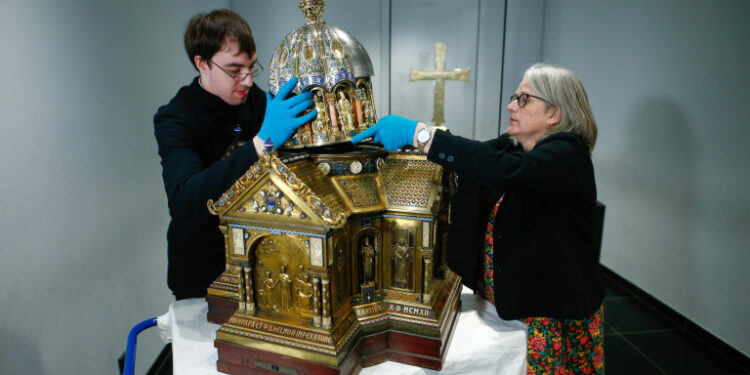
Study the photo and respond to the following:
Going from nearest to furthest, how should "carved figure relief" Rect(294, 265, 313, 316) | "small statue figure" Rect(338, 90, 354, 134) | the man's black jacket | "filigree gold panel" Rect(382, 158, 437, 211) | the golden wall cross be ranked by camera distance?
1. the man's black jacket
2. "carved figure relief" Rect(294, 265, 313, 316)
3. "filigree gold panel" Rect(382, 158, 437, 211)
4. "small statue figure" Rect(338, 90, 354, 134)
5. the golden wall cross

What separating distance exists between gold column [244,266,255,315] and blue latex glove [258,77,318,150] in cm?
55

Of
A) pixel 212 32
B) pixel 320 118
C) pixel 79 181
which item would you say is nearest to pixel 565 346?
pixel 320 118

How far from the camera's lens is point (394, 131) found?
1.65 m

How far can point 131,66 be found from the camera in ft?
9.07

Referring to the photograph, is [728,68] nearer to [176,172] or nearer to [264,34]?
[176,172]

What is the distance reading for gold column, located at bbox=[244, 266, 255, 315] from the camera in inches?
63.7

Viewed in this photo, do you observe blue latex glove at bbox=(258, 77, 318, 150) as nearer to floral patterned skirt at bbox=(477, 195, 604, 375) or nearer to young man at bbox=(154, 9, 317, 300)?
young man at bbox=(154, 9, 317, 300)

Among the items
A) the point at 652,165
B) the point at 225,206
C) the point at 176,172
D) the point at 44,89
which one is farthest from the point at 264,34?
the point at 652,165

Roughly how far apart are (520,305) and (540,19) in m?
4.95

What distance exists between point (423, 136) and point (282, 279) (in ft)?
2.61

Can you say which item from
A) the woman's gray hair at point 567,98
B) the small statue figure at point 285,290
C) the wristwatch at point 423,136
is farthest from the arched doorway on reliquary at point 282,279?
the woman's gray hair at point 567,98

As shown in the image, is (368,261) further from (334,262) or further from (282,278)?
(282,278)

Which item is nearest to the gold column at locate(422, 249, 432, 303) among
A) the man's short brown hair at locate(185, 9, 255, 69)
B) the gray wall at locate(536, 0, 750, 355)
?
the man's short brown hair at locate(185, 9, 255, 69)

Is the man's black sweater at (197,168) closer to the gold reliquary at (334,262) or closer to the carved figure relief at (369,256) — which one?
the gold reliquary at (334,262)
